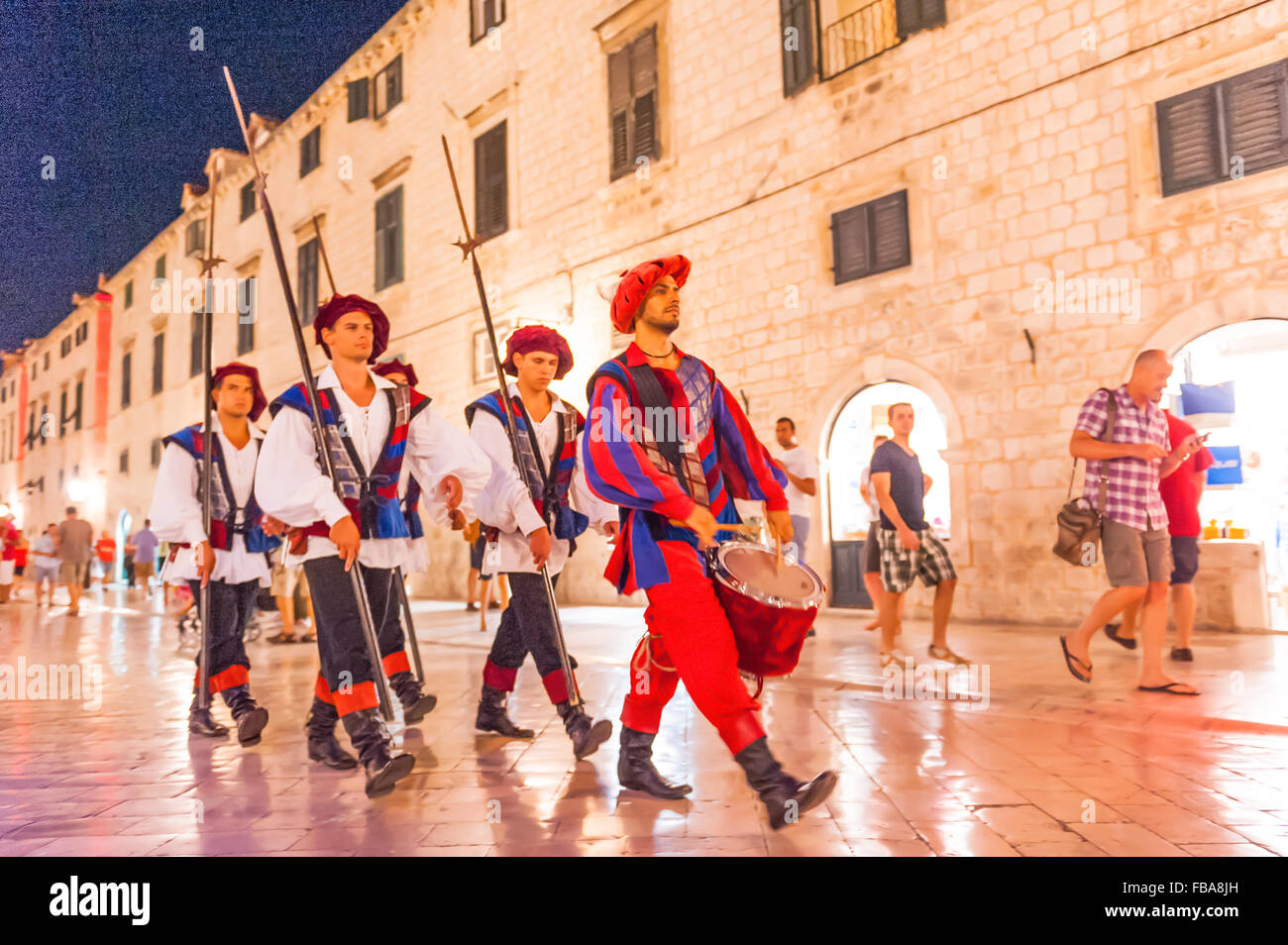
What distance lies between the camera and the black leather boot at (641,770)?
3.25 meters

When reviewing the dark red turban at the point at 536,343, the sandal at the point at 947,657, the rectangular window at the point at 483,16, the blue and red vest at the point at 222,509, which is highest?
the rectangular window at the point at 483,16

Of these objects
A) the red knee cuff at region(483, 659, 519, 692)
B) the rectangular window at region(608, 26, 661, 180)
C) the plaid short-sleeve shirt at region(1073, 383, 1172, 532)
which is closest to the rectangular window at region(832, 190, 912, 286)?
the rectangular window at region(608, 26, 661, 180)

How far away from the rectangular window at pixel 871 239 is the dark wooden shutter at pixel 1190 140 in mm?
2496

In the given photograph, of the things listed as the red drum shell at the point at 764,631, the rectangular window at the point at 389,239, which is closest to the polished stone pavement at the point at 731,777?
the red drum shell at the point at 764,631

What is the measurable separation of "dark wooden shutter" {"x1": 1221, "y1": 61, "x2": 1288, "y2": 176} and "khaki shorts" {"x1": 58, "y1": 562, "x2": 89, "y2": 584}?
16.4 m

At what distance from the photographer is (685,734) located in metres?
4.44

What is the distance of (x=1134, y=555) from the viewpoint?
202 inches

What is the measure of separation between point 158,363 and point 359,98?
45.3 ft

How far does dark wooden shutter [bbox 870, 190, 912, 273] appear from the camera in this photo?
32.4 ft

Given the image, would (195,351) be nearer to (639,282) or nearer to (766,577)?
(639,282)

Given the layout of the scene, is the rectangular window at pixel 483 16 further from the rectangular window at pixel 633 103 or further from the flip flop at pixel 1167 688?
the flip flop at pixel 1167 688

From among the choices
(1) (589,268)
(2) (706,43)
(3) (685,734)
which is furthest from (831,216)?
(3) (685,734)

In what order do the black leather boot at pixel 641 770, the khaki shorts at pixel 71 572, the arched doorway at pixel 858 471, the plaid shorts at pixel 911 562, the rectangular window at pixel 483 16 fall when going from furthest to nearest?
the rectangular window at pixel 483 16
the khaki shorts at pixel 71 572
the arched doorway at pixel 858 471
the plaid shorts at pixel 911 562
the black leather boot at pixel 641 770

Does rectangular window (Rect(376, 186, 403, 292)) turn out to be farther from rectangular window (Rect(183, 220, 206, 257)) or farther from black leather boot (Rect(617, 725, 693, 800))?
black leather boot (Rect(617, 725, 693, 800))
